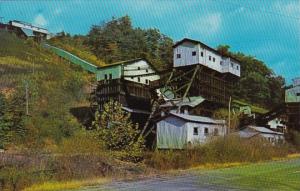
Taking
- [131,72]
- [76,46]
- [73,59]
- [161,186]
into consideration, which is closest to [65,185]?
[161,186]

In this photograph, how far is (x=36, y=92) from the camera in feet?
153

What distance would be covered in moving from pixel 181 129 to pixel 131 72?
13.1 meters

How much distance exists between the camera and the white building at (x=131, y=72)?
47.9m

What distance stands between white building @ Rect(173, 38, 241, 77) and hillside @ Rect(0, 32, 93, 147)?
13.1 metres

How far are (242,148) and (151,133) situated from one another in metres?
13.9

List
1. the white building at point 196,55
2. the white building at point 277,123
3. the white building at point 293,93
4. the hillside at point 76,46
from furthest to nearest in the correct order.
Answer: the hillside at point 76,46
the white building at point 277,123
the white building at point 293,93
the white building at point 196,55

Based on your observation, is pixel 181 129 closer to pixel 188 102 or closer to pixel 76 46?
pixel 188 102

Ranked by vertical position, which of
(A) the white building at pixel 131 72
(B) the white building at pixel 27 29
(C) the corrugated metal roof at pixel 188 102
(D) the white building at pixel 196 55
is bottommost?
(C) the corrugated metal roof at pixel 188 102

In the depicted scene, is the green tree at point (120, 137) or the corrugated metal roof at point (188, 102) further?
the corrugated metal roof at point (188, 102)

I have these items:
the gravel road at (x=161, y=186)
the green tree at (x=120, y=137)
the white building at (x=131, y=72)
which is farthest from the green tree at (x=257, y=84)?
the gravel road at (x=161, y=186)

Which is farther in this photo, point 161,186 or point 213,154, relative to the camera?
point 213,154

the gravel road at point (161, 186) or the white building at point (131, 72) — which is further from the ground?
the white building at point (131, 72)

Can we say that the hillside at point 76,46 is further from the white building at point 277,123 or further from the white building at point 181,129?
the white building at point 181,129

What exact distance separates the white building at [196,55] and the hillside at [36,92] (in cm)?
1307
